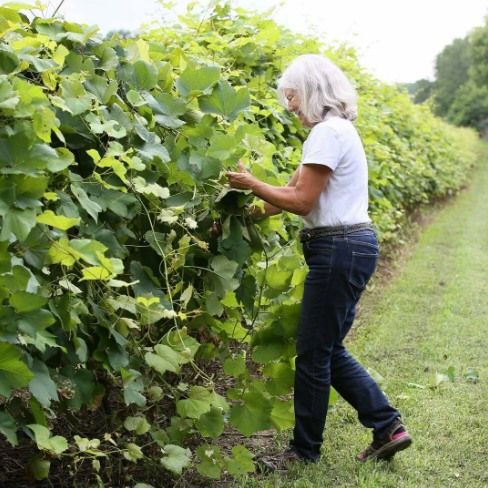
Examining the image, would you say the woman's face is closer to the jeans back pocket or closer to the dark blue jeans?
the dark blue jeans

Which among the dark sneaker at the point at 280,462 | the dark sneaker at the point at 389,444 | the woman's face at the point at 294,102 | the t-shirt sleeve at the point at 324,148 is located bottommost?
the dark sneaker at the point at 280,462

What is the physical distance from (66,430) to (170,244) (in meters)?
1.11

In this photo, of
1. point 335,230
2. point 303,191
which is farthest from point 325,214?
point 303,191

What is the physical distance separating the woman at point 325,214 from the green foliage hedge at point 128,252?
13 centimetres

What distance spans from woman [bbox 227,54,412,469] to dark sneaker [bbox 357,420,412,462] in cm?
40

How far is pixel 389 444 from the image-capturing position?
149 inches

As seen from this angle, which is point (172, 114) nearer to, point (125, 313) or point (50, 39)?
point (50, 39)

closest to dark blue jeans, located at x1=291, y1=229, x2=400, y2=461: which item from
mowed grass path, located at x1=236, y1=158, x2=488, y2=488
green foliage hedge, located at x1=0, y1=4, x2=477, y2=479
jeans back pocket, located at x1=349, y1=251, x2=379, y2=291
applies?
jeans back pocket, located at x1=349, y1=251, x2=379, y2=291

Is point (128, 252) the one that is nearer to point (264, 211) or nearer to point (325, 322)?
point (264, 211)

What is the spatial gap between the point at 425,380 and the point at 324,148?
2566 millimetres

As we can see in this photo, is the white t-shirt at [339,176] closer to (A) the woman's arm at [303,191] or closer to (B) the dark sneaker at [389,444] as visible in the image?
(A) the woman's arm at [303,191]

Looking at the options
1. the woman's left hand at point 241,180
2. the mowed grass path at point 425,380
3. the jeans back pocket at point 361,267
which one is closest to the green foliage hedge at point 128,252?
the woman's left hand at point 241,180

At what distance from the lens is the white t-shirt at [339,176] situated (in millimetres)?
3387

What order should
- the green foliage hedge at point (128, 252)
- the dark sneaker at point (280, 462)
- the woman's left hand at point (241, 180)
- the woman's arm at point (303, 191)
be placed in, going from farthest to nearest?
the dark sneaker at point (280, 462) → the woman's arm at point (303, 191) → the woman's left hand at point (241, 180) → the green foliage hedge at point (128, 252)
